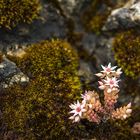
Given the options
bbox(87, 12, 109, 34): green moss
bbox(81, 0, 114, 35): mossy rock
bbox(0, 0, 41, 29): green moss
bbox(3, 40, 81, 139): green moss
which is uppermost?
bbox(81, 0, 114, 35): mossy rock

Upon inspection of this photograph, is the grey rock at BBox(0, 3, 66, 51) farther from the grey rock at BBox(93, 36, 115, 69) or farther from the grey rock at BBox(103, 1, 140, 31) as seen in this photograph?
the grey rock at BBox(103, 1, 140, 31)

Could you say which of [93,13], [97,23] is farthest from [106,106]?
[93,13]

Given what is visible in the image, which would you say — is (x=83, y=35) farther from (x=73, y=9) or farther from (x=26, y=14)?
(x=26, y=14)

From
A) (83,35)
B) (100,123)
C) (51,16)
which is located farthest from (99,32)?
(100,123)

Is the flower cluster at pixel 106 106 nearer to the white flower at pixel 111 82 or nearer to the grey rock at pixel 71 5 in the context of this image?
the white flower at pixel 111 82

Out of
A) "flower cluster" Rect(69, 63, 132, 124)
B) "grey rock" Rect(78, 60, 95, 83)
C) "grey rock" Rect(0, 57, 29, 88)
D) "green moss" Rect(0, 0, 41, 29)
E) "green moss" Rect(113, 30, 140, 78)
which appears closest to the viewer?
"flower cluster" Rect(69, 63, 132, 124)

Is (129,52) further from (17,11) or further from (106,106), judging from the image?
(17,11)

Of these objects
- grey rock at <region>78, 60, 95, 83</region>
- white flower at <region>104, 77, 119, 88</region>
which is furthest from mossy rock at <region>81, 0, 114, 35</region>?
white flower at <region>104, 77, 119, 88</region>
